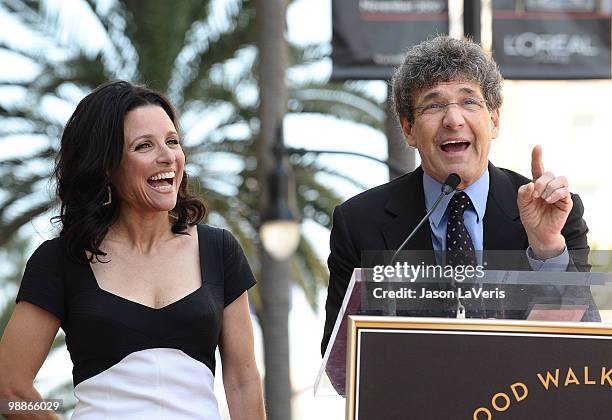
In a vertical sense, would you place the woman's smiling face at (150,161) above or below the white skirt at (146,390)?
above

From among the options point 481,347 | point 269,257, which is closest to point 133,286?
point 481,347

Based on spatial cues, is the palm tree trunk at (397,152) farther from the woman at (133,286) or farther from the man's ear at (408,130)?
the woman at (133,286)

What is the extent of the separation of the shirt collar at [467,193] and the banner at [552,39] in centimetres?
563

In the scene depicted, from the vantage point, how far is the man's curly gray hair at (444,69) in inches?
165

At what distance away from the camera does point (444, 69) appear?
420cm

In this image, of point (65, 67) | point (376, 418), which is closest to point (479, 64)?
point (376, 418)

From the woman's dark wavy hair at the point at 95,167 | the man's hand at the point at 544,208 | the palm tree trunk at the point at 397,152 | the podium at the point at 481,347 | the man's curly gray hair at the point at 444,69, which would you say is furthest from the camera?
the palm tree trunk at the point at 397,152

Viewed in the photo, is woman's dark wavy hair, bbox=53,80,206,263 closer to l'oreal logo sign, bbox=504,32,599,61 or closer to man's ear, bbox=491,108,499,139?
man's ear, bbox=491,108,499,139

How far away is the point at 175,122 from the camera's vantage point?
4.47m

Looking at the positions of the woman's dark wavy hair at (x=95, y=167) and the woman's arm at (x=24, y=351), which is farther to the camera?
the woman's dark wavy hair at (x=95, y=167)

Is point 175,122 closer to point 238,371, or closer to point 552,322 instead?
point 238,371

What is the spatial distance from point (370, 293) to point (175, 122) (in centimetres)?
148

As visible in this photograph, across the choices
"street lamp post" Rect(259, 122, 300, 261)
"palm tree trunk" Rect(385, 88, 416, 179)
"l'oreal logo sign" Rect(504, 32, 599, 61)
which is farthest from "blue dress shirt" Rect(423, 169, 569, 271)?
"street lamp post" Rect(259, 122, 300, 261)

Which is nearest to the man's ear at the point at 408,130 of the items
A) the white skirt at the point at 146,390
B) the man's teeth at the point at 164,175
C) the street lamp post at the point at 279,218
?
the man's teeth at the point at 164,175
